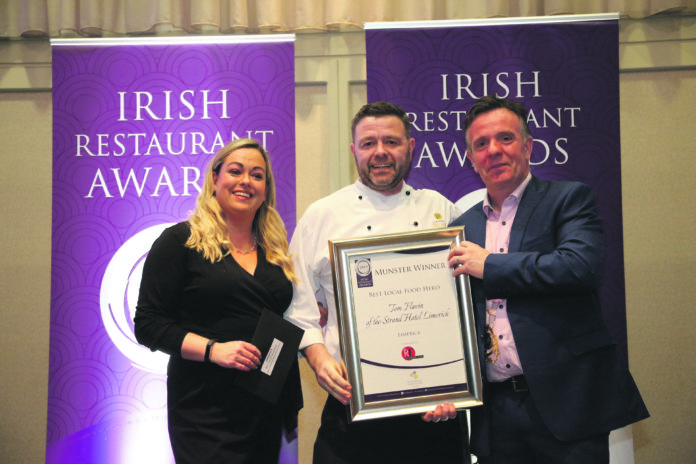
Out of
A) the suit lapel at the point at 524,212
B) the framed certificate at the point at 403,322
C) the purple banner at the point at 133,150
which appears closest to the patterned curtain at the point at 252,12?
the purple banner at the point at 133,150

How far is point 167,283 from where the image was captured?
2117 millimetres

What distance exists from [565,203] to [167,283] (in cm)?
153

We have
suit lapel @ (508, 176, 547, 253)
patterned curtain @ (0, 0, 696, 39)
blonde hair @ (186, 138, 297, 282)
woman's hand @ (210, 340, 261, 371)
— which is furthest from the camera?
patterned curtain @ (0, 0, 696, 39)

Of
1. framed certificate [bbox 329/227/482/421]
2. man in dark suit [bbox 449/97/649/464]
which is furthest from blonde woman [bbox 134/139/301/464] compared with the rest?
man in dark suit [bbox 449/97/649/464]

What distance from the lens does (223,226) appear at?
2.29m

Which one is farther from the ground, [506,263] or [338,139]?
[338,139]

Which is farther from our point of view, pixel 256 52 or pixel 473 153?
pixel 256 52

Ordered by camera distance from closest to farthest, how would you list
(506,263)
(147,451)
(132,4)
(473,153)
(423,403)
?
(506,263) → (423,403) → (473,153) → (147,451) → (132,4)

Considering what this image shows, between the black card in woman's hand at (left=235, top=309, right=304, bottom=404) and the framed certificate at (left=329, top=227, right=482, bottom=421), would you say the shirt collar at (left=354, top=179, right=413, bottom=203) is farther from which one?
the black card in woman's hand at (left=235, top=309, right=304, bottom=404)

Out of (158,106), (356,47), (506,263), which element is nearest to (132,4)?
(158,106)

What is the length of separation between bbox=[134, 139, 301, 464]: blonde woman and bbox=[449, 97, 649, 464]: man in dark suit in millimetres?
802

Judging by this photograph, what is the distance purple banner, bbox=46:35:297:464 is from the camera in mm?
3135

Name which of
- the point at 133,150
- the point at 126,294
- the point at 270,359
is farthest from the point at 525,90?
the point at 126,294

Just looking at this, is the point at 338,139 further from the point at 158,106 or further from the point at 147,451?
the point at 147,451
